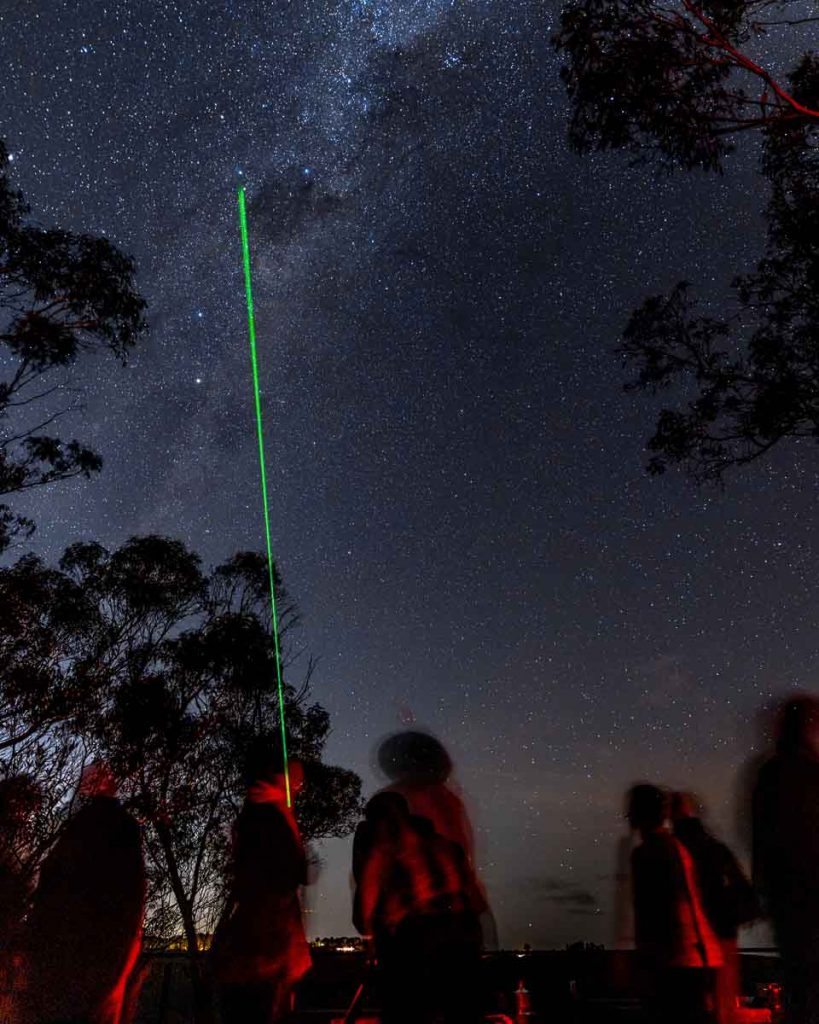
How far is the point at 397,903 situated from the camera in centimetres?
434

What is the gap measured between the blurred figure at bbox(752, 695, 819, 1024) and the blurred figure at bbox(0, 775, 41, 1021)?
122 inches

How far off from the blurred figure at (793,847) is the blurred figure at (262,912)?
198cm

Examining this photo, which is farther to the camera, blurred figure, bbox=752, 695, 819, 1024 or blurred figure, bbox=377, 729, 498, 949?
blurred figure, bbox=377, 729, 498, 949

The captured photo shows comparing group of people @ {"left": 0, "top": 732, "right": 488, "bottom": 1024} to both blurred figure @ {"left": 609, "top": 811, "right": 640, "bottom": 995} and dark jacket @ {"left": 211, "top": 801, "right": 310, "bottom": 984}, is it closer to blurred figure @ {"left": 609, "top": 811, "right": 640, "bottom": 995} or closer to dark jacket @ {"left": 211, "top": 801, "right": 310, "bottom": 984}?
dark jacket @ {"left": 211, "top": 801, "right": 310, "bottom": 984}

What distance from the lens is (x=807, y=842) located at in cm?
392

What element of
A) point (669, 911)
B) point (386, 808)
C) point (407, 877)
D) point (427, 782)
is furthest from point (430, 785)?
point (669, 911)

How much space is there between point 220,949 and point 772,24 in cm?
741

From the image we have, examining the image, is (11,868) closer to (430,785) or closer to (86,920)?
(86,920)

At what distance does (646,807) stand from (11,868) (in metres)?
2.91

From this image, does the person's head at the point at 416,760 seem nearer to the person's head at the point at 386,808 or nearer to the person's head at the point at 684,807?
the person's head at the point at 386,808

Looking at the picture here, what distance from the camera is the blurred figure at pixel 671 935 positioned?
4.19m

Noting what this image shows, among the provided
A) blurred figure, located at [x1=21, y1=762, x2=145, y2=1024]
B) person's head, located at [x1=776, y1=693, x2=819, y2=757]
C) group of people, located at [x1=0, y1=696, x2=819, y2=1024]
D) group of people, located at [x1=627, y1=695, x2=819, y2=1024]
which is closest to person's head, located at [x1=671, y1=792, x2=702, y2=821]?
group of people, located at [x1=0, y1=696, x2=819, y2=1024]

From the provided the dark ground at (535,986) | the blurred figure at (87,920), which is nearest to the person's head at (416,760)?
the dark ground at (535,986)

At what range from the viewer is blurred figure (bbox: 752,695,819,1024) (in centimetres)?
385
